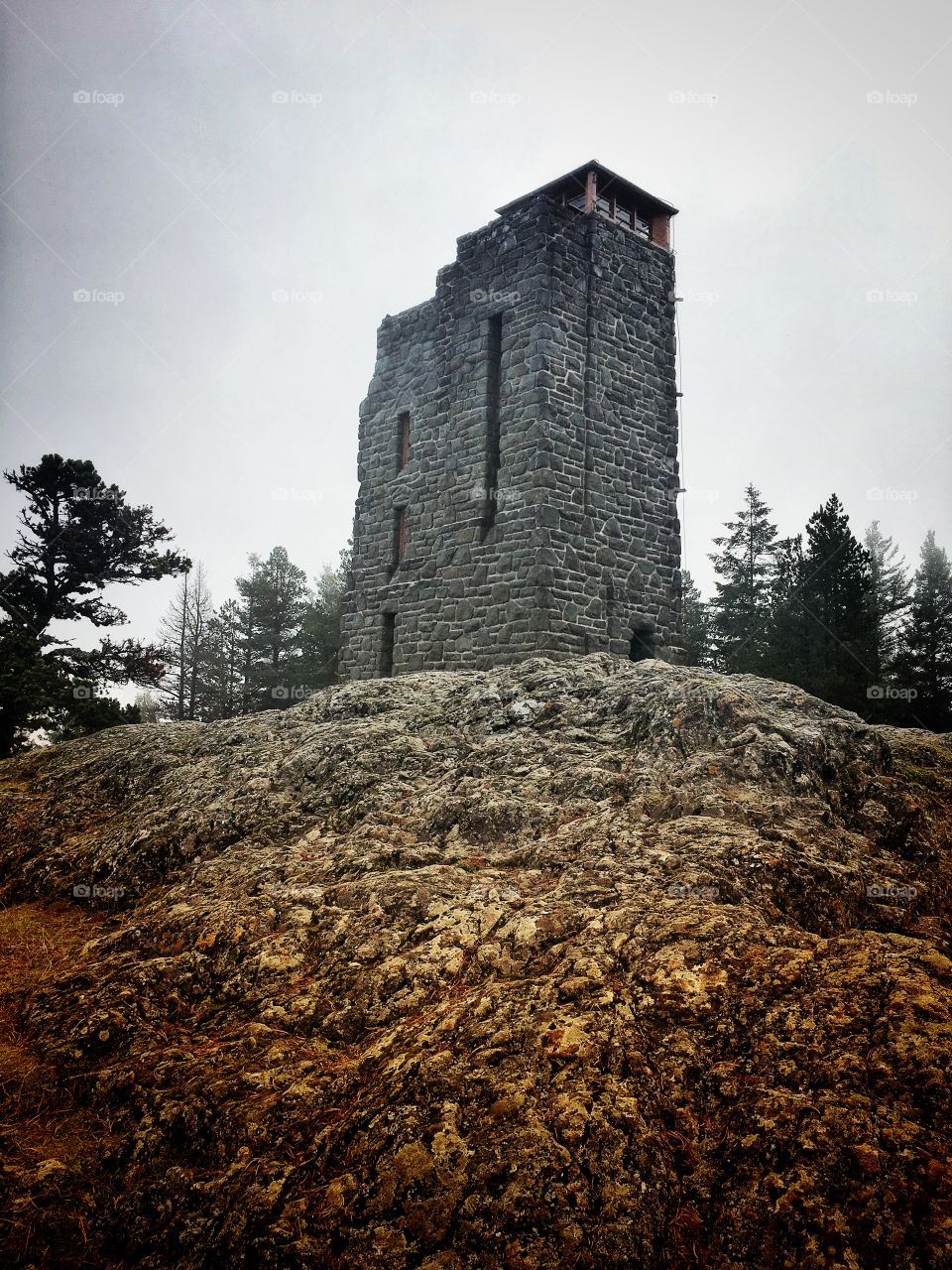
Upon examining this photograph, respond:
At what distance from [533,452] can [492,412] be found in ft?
4.32

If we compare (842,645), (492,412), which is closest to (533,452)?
(492,412)

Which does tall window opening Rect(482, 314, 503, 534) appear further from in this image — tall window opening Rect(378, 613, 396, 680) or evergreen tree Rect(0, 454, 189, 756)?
evergreen tree Rect(0, 454, 189, 756)

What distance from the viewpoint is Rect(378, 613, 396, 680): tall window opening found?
43.7 feet

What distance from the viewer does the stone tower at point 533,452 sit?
11281 millimetres

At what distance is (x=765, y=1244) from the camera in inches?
74.9

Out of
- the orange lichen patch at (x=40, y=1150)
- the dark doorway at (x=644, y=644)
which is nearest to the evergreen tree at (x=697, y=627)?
the dark doorway at (x=644, y=644)

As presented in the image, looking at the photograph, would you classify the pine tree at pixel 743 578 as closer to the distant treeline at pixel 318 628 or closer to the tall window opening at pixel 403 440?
the distant treeline at pixel 318 628

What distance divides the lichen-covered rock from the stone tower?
5835mm

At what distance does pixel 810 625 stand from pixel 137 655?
19.7 meters

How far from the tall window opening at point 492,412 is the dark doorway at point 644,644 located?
10.4 feet

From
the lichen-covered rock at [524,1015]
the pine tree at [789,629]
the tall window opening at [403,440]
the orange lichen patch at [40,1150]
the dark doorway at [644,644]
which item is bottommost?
the orange lichen patch at [40,1150]

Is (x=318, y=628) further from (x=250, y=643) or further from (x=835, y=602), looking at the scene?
(x=835, y=602)

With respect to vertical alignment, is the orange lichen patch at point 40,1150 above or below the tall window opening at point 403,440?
below

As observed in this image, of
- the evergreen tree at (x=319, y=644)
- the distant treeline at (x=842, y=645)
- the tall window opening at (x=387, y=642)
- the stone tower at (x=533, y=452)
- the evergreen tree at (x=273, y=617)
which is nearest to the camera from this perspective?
the stone tower at (x=533, y=452)
